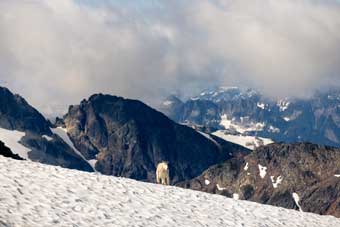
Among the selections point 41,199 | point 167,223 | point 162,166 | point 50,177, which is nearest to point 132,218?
point 167,223

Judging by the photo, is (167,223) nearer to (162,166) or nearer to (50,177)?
(50,177)

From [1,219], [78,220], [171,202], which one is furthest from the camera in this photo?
[171,202]

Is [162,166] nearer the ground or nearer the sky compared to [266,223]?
nearer the sky

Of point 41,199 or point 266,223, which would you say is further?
point 266,223

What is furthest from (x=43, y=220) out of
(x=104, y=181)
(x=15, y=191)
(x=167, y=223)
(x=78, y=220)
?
(x=104, y=181)

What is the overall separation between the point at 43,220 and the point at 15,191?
404 centimetres

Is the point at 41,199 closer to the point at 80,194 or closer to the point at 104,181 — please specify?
the point at 80,194

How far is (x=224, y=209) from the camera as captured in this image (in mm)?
37594

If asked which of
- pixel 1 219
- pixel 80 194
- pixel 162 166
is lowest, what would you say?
pixel 1 219

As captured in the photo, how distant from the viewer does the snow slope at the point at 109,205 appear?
99.2 feet

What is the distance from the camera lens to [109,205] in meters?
33.7

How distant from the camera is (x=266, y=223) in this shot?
3638cm

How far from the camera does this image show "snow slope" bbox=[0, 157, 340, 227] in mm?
30234

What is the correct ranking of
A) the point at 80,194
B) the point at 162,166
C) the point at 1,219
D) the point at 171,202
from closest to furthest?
1. the point at 1,219
2. the point at 80,194
3. the point at 171,202
4. the point at 162,166
